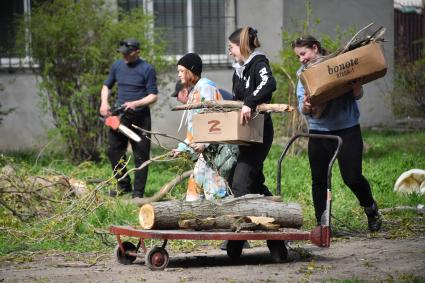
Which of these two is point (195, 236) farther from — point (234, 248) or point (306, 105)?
point (306, 105)

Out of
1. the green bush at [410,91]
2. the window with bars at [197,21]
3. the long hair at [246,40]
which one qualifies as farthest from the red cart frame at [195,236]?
the window with bars at [197,21]

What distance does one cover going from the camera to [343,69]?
920 cm

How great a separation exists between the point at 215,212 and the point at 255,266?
1.76ft

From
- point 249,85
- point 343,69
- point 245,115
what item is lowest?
point 245,115

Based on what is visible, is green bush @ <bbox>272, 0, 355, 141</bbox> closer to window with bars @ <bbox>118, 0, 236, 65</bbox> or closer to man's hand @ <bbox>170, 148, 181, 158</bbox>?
window with bars @ <bbox>118, 0, 236, 65</bbox>

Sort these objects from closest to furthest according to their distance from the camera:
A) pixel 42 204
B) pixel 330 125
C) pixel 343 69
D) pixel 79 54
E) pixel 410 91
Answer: pixel 343 69 → pixel 330 125 → pixel 42 204 → pixel 79 54 → pixel 410 91

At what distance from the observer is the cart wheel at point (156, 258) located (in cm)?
848


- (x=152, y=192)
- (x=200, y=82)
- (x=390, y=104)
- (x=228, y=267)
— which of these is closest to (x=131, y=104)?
(x=152, y=192)

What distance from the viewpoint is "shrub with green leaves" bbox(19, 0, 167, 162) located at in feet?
50.5

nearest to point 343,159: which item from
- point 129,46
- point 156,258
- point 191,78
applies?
point 191,78

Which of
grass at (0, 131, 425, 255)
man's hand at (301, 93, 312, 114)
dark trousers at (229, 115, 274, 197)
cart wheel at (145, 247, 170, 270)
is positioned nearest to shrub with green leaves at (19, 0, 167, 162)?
grass at (0, 131, 425, 255)

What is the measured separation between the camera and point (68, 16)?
15.4 meters

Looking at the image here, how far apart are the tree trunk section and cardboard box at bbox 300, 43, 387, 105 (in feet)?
3.44

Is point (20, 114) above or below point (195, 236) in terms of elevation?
above
